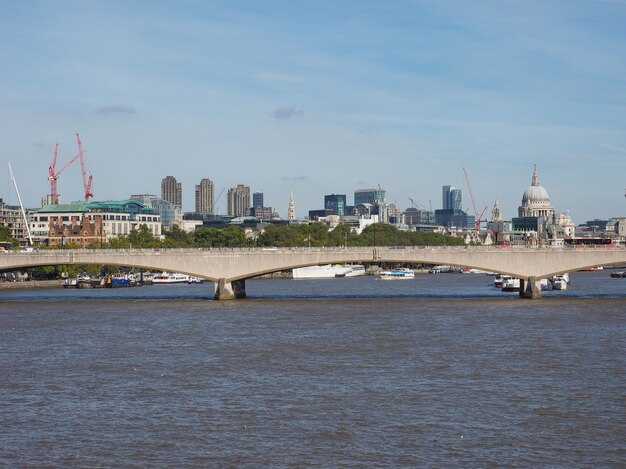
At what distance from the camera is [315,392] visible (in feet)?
126

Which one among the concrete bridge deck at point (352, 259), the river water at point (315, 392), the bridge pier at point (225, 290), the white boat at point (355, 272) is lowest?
the white boat at point (355, 272)

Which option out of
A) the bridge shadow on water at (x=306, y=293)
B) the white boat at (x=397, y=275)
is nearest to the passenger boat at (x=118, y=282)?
the bridge shadow on water at (x=306, y=293)

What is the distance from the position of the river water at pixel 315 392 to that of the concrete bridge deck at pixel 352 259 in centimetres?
2167

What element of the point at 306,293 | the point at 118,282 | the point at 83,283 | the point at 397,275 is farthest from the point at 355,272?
the point at 306,293

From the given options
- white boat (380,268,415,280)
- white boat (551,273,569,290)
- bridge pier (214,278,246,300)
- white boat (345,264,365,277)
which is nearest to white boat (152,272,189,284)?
white boat (380,268,415,280)

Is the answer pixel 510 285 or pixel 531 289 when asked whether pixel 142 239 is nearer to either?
pixel 510 285

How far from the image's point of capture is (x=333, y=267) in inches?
6973

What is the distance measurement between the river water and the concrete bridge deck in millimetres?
21672

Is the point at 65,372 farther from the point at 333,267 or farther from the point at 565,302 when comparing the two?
the point at 333,267

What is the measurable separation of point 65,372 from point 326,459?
59.3 feet

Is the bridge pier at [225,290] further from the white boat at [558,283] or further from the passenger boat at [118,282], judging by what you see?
the passenger boat at [118,282]

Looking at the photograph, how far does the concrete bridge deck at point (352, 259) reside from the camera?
293ft

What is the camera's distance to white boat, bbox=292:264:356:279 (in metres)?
164

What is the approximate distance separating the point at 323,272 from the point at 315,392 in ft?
438
